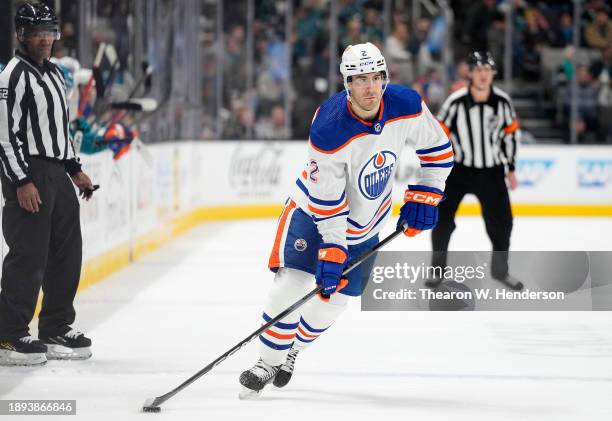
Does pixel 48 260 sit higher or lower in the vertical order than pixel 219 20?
lower

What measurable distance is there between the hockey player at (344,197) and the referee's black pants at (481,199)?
7.05ft

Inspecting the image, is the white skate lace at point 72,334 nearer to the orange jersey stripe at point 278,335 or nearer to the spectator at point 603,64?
the orange jersey stripe at point 278,335

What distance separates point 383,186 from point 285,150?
7.62 meters

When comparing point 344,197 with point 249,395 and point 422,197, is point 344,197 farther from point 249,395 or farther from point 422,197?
point 249,395

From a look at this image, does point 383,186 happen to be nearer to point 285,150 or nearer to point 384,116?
point 384,116

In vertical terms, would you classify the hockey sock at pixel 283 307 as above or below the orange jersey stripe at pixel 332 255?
below

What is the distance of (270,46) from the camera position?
38.5 feet

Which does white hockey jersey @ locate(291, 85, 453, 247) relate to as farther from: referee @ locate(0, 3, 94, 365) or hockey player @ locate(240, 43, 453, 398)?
referee @ locate(0, 3, 94, 365)

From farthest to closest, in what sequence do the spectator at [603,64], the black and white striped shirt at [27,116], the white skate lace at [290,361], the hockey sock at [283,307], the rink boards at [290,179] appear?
Answer: the spectator at [603,64] < the rink boards at [290,179] < the black and white striped shirt at [27,116] < the white skate lace at [290,361] < the hockey sock at [283,307]

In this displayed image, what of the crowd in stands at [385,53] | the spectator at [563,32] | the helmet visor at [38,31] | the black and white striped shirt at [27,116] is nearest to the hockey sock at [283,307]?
the black and white striped shirt at [27,116]

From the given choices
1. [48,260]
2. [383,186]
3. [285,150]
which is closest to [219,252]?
[285,150]

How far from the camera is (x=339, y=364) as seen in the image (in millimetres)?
4047

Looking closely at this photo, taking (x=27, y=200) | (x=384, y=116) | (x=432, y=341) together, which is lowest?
(x=432, y=341)

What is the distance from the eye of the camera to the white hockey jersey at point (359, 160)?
10.6ft
